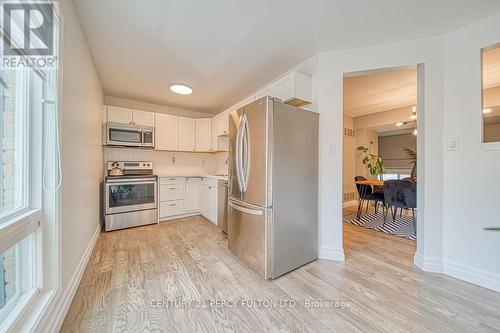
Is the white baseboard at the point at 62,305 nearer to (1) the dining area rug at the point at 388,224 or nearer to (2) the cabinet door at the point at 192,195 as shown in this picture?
(2) the cabinet door at the point at 192,195

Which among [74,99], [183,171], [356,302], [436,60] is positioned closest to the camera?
[356,302]

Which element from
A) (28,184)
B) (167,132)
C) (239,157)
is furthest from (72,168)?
(167,132)

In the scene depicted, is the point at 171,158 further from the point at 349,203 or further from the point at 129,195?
the point at 349,203

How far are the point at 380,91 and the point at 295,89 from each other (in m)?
2.33

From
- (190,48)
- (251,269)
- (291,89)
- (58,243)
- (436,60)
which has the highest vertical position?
(190,48)

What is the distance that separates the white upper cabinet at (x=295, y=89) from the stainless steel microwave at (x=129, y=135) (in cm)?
255

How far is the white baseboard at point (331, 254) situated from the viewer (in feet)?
7.45

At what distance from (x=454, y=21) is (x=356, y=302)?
2.64 metres

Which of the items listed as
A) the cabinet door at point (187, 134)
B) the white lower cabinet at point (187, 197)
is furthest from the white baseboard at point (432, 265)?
the cabinet door at point (187, 134)

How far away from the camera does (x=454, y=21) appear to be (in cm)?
181

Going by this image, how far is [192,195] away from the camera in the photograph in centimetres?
412

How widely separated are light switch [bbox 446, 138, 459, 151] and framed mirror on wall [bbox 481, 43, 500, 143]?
0.58ft

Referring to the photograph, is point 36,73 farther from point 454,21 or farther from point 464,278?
point 464,278

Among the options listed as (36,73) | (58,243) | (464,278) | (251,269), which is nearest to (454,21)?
(464,278)
